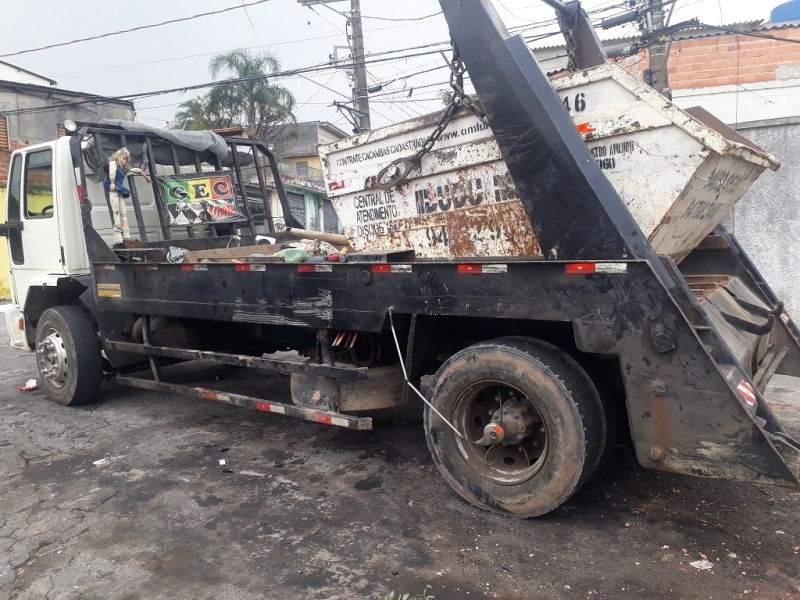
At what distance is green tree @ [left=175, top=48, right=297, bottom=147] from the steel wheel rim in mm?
20988

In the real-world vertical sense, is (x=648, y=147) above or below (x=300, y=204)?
below

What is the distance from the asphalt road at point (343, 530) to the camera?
2.81m

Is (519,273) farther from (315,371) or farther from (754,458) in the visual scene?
(315,371)

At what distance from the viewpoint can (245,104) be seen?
23656mm

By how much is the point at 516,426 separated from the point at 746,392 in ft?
3.48

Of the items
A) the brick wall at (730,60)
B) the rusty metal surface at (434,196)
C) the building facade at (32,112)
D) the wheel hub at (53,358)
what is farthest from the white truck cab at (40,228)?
the building facade at (32,112)

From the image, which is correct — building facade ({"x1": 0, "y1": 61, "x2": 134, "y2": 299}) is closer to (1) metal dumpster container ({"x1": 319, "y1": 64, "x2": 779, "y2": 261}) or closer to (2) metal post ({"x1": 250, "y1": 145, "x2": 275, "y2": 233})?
(2) metal post ({"x1": 250, "y1": 145, "x2": 275, "y2": 233})

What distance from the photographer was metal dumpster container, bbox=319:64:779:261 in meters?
3.19

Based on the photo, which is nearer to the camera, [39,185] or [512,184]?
[512,184]

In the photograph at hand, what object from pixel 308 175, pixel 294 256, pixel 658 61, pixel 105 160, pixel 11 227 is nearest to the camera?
pixel 294 256

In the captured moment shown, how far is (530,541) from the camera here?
313cm

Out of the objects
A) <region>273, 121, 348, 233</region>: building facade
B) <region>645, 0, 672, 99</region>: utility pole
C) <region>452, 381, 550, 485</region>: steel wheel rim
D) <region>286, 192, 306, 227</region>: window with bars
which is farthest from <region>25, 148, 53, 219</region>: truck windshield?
<region>286, 192, 306, 227</region>: window with bars

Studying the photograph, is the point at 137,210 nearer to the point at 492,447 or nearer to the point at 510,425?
the point at 492,447

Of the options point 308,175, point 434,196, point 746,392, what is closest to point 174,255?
point 434,196
